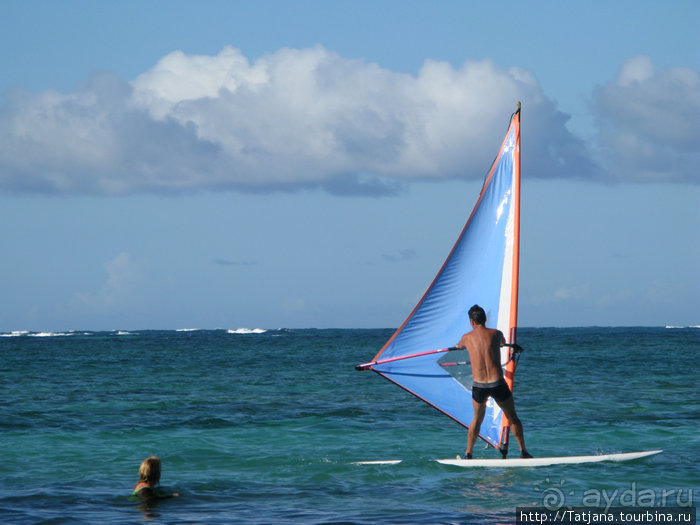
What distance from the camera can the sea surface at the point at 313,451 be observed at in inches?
488

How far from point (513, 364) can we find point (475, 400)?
99cm

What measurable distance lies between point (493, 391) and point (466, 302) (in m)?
1.94

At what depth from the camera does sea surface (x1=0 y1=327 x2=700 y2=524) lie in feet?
40.7

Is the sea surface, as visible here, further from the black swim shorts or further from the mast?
the black swim shorts

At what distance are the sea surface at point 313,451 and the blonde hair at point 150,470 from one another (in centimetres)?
42

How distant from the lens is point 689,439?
1867 centimetres

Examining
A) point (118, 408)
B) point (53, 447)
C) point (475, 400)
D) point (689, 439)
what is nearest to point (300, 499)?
point (475, 400)

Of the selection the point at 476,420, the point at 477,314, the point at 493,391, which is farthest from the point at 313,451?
the point at 477,314

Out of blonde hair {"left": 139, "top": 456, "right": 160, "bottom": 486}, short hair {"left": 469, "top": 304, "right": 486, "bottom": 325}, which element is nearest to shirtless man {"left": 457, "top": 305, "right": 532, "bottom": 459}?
short hair {"left": 469, "top": 304, "right": 486, "bottom": 325}

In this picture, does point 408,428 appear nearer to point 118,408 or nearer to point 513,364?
point 513,364

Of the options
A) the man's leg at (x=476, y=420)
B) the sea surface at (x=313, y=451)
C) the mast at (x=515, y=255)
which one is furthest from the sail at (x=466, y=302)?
the sea surface at (x=313, y=451)

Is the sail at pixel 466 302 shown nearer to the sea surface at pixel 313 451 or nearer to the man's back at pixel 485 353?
the man's back at pixel 485 353

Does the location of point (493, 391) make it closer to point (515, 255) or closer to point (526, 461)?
point (526, 461)

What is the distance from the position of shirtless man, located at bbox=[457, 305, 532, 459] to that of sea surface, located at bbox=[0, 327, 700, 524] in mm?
1343
